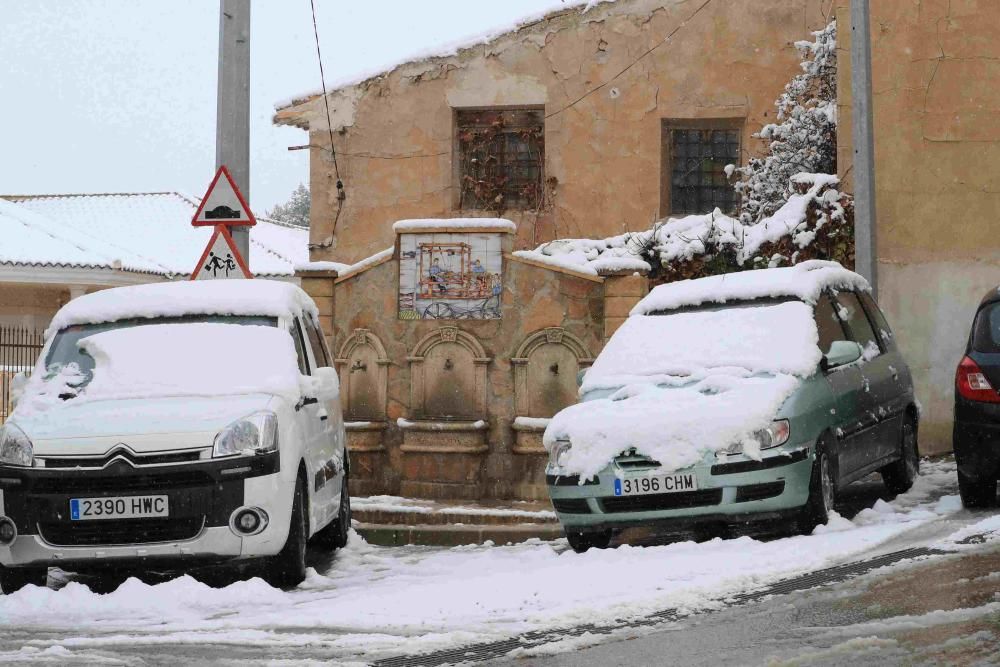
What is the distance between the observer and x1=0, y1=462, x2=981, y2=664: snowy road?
6.75m

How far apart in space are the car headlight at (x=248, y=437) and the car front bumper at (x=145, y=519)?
2.8 inches

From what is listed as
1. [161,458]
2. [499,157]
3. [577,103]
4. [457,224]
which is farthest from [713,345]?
[499,157]

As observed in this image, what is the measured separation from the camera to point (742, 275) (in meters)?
10.9

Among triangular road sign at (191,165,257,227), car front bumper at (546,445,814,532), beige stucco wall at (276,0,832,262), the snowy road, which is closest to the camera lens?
the snowy road

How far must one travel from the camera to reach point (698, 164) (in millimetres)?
19891

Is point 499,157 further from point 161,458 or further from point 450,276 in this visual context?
point 161,458

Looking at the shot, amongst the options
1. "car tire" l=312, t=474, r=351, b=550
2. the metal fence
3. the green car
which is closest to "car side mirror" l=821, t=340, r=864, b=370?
the green car

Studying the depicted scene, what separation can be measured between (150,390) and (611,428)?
2893 millimetres

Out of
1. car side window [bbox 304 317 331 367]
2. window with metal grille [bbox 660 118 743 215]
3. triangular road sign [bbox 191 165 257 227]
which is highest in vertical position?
window with metal grille [bbox 660 118 743 215]

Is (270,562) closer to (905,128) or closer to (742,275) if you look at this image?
(742,275)

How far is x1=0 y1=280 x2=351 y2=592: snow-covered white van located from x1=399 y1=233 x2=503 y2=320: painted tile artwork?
15.0 ft

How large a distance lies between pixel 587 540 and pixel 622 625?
296 cm

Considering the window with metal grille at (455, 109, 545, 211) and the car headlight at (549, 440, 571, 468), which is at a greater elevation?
the window with metal grille at (455, 109, 545, 211)

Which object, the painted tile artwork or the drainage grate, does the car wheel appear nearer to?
the drainage grate
